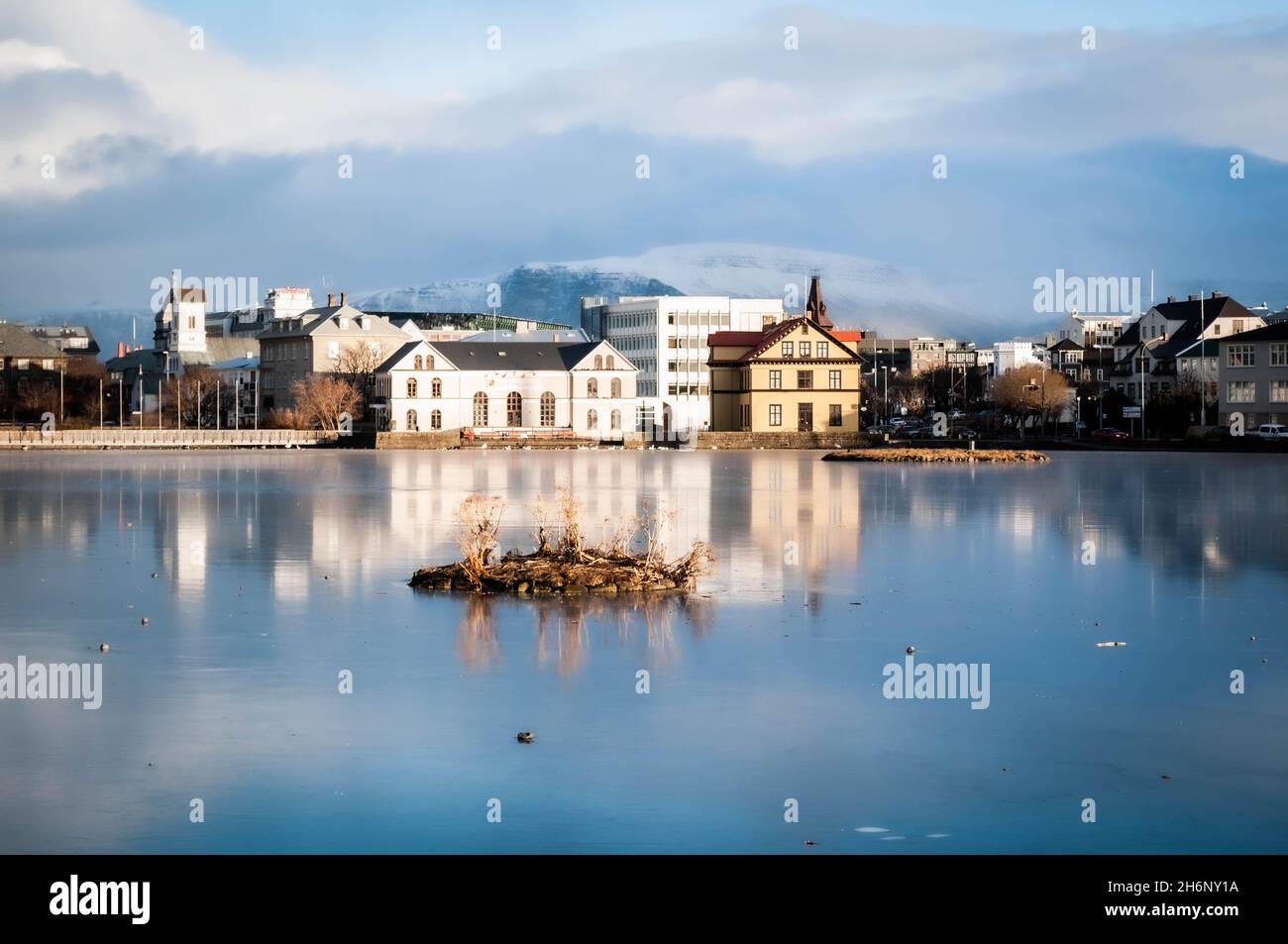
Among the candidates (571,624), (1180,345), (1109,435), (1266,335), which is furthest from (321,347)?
(571,624)

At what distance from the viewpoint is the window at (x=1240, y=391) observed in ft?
288

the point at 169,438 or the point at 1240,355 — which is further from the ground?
the point at 1240,355

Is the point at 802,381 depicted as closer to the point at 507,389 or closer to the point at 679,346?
A: the point at 507,389

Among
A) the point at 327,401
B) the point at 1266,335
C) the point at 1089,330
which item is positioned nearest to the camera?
the point at 1266,335

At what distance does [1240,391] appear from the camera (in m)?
88.4

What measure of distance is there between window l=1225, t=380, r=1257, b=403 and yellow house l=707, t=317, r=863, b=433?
68.2 ft

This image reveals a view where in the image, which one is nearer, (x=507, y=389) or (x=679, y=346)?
(x=507, y=389)

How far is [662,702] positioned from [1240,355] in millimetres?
82651

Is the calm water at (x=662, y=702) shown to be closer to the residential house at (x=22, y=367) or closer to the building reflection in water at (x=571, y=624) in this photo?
the building reflection in water at (x=571, y=624)

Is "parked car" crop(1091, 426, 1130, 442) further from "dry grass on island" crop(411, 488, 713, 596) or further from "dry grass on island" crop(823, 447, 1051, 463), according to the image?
"dry grass on island" crop(411, 488, 713, 596)

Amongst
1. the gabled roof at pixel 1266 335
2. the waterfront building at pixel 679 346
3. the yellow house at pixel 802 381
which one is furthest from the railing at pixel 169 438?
the gabled roof at pixel 1266 335

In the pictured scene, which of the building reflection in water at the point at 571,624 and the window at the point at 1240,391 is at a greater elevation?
the window at the point at 1240,391

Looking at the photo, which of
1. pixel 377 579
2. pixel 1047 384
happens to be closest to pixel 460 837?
pixel 377 579

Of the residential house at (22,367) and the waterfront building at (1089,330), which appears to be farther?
the waterfront building at (1089,330)
